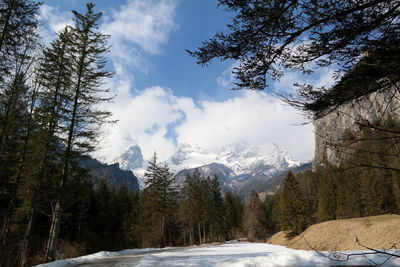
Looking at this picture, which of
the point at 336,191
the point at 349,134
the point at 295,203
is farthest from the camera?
the point at 336,191

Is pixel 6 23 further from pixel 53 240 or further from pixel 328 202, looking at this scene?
pixel 328 202

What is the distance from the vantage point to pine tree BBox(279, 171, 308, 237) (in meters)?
33.4

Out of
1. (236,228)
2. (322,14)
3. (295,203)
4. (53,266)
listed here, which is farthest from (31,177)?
(236,228)

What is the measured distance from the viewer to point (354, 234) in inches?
818

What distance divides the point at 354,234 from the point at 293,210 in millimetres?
13962

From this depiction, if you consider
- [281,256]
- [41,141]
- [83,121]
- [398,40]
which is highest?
[83,121]

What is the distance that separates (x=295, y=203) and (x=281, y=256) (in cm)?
2822

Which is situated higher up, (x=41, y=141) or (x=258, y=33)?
(x=41, y=141)

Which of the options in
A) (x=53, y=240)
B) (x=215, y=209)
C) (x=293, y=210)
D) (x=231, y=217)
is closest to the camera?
(x=53, y=240)

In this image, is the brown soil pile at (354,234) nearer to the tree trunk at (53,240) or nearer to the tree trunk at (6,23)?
the tree trunk at (53,240)

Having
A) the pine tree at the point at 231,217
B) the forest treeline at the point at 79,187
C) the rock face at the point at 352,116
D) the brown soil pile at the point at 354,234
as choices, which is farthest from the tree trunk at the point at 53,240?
the pine tree at the point at 231,217

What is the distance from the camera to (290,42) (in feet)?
13.2

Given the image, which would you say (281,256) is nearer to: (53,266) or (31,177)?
(53,266)

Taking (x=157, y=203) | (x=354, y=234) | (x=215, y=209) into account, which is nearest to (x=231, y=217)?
(x=215, y=209)
